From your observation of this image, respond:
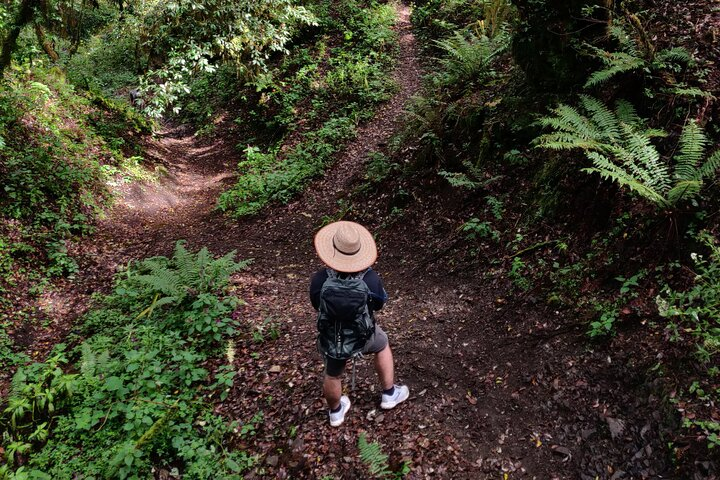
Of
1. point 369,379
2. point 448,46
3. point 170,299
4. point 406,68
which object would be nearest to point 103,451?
point 170,299

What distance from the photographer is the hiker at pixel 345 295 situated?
11.0 feet

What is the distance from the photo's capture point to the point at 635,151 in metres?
4.48

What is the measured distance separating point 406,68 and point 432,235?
29.1 feet

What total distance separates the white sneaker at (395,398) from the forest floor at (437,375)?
0.29 feet

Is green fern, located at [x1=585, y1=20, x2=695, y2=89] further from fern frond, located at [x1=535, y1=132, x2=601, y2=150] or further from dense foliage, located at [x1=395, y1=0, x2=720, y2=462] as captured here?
fern frond, located at [x1=535, y1=132, x2=601, y2=150]

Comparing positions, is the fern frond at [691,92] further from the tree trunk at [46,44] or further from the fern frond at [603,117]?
the tree trunk at [46,44]

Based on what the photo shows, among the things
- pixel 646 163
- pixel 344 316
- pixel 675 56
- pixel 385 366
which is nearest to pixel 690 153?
pixel 646 163

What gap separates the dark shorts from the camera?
3.63m

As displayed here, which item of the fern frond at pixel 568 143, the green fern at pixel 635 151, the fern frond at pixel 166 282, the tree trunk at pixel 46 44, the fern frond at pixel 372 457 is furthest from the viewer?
the tree trunk at pixel 46 44

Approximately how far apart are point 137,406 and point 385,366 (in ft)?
8.93

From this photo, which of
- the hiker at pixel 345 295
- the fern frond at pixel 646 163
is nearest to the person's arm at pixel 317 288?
the hiker at pixel 345 295

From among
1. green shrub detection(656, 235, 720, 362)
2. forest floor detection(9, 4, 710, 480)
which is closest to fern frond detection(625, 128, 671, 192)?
green shrub detection(656, 235, 720, 362)

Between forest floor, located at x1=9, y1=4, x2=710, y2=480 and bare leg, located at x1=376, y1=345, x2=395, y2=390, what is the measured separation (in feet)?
1.26

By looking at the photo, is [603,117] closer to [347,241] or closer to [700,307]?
[700,307]
